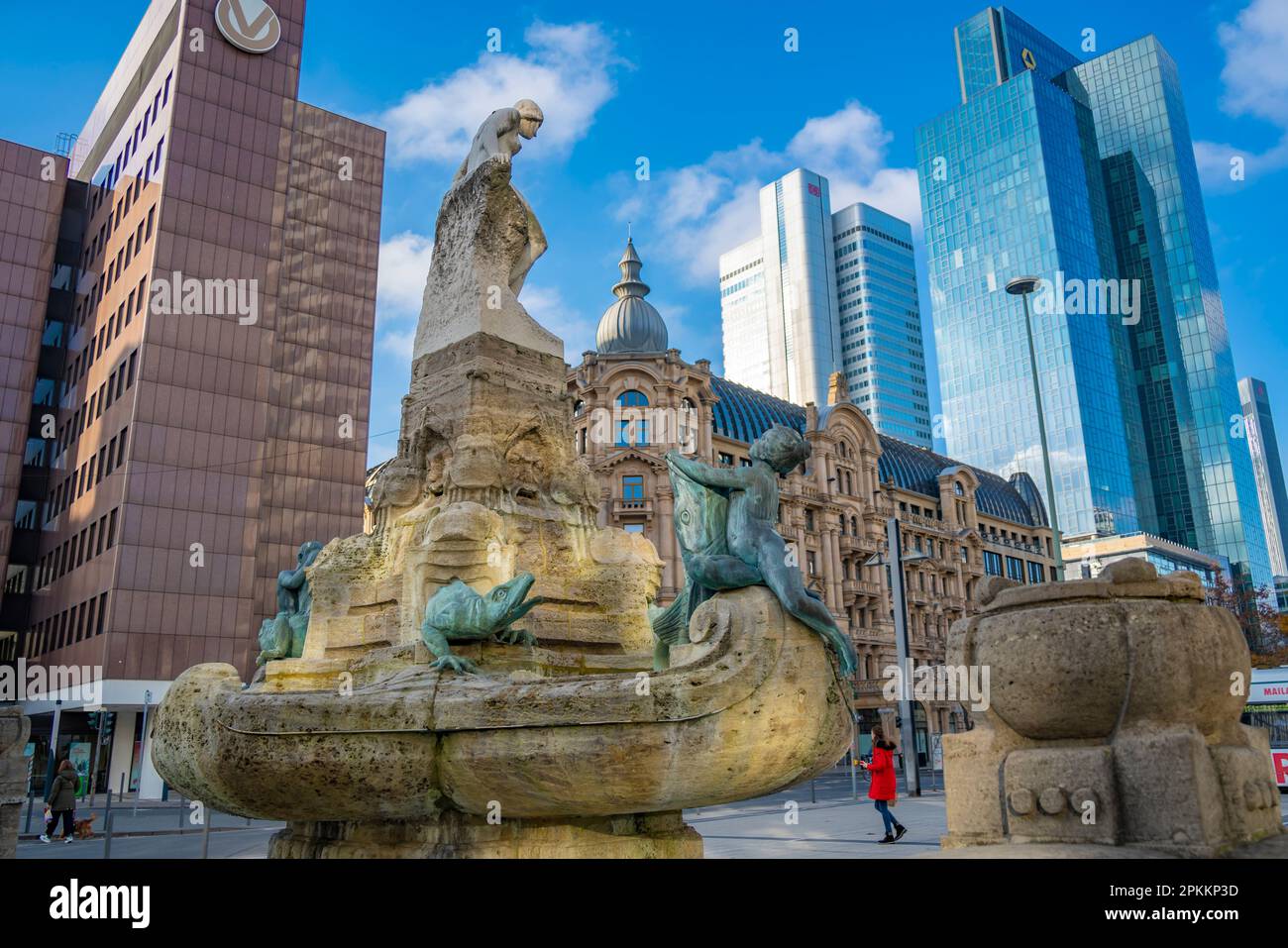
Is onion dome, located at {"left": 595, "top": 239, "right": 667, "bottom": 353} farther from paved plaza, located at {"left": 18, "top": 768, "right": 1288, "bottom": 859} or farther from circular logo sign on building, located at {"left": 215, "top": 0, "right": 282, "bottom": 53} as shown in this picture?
paved plaza, located at {"left": 18, "top": 768, "right": 1288, "bottom": 859}

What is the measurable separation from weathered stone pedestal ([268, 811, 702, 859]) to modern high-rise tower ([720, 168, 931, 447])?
139 m

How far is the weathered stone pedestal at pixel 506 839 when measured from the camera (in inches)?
226

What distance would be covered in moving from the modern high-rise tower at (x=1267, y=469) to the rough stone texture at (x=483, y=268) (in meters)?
160

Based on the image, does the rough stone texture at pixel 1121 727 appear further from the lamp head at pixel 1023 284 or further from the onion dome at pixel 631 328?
the onion dome at pixel 631 328

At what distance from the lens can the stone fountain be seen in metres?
5.23

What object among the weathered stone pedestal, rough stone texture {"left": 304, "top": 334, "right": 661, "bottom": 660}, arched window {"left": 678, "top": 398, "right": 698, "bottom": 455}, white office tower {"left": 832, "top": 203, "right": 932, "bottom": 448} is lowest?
the weathered stone pedestal

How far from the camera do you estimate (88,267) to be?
2041 inches

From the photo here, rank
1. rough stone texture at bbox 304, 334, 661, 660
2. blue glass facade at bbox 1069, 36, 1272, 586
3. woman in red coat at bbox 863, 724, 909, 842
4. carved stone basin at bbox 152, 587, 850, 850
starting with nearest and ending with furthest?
carved stone basin at bbox 152, 587, 850, 850
rough stone texture at bbox 304, 334, 661, 660
woman in red coat at bbox 863, 724, 909, 842
blue glass facade at bbox 1069, 36, 1272, 586

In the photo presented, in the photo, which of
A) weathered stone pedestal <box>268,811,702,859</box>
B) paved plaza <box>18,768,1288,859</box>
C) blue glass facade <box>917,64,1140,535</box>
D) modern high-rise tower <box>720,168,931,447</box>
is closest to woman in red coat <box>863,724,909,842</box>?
paved plaza <box>18,768,1288,859</box>

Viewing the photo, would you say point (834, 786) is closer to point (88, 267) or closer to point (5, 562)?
point (5, 562)

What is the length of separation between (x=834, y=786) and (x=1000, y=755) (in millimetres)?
27845

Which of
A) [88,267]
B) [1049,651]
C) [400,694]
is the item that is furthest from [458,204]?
[88,267]

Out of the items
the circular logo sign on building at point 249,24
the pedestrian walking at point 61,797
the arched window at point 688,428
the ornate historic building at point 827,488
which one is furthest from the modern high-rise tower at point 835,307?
the pedestrian walking at point 61,797

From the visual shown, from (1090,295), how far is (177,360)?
9359 cm
